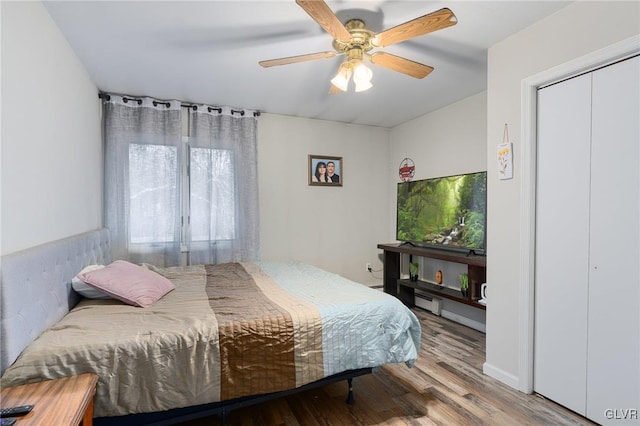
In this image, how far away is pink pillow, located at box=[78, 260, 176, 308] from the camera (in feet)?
6.51

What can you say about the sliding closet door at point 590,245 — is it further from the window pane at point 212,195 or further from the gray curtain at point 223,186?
the window pane at point 212,195

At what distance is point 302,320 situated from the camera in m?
1.77

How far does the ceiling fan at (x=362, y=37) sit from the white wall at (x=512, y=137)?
661 millimetres

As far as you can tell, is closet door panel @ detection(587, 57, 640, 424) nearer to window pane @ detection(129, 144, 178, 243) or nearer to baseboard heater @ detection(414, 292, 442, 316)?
baseboard heater @ detection(414, 292, 442, 316)

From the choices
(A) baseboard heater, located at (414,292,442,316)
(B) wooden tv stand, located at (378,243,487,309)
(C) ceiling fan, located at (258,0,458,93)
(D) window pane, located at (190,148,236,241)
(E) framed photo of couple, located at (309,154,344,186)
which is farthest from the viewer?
(E) framed photo of couple, located at (309,154,344,186)

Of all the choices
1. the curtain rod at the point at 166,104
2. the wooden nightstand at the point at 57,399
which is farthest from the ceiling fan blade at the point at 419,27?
the curtain rod at the point at 166,104

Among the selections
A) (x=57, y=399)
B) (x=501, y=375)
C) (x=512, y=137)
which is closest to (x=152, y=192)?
(x=57, y=399)

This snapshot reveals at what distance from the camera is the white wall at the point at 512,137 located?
193cm

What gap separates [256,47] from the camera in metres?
2.38

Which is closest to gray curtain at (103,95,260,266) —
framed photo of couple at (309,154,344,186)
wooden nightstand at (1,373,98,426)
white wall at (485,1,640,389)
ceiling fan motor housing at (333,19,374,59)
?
framed photo of couple at (309,154,344,186)

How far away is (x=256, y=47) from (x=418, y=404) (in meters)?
2.74

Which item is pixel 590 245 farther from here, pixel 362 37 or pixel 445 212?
pixel 362 37

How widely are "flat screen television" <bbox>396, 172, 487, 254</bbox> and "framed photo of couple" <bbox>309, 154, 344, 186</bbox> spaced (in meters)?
0.87

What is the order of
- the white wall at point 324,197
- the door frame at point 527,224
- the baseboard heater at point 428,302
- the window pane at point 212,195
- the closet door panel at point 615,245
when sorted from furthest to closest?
the white wall at point 324,197
the baseboard heater at point 428,302
the window pane at point 212,195
the door frame at point 527,224
the closet door panel at point 615,245
